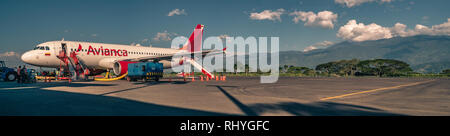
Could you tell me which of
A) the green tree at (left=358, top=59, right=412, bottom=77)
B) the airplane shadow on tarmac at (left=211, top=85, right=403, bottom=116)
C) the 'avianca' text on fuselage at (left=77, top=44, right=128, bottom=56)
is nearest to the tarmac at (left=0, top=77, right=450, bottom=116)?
the airplane shadow on tarmac at (left=211, top=85, right=403, bottom=116)

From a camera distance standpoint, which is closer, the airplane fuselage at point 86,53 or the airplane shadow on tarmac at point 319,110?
the airplane shadow on tarmac at point 319,110

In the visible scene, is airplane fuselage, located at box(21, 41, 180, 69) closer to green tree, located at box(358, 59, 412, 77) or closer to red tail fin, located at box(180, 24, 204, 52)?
red tail fin, located at box(180, 24, 204, 52)

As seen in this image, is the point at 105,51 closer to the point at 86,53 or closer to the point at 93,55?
the point at 93,55

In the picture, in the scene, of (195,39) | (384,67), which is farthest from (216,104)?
(384,67)

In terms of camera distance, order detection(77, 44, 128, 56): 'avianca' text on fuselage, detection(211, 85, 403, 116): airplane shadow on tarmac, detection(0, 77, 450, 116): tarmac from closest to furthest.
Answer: detection(211, 85, 403, 116): airplane shadow on tarmac
detection(0, 77, 450, 116): tarmac
detection(77, 44, 128, 56): 'avianca' text on fuselage

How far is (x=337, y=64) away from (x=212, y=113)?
10060cm

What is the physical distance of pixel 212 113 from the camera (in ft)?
21.6

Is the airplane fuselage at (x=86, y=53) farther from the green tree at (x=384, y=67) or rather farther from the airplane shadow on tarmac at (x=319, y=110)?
the green tree at (x=384, y=67)

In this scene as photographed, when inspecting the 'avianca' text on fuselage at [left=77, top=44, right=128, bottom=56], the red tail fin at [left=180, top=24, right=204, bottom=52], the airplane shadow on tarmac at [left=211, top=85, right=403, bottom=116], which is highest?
the red tail fin at [left=180, top=24, right=204, bottom=52]

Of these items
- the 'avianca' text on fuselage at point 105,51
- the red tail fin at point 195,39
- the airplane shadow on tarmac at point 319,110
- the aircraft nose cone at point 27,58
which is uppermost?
the red tail fin at point 195,39

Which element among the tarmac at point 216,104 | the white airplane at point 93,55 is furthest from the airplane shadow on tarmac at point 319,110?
the white airplane at point 93,55
